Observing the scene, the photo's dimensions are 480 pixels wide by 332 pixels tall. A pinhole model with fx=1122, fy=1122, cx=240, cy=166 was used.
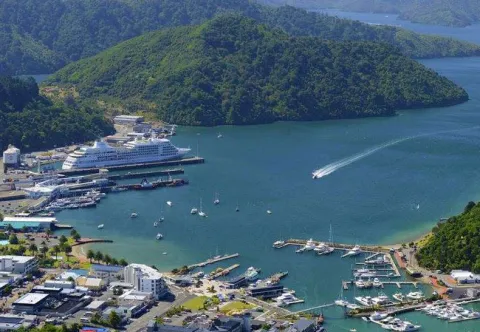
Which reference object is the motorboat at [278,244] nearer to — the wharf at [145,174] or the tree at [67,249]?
the tree at [67,249]

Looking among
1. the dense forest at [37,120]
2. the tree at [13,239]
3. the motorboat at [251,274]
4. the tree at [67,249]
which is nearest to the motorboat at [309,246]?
the motorboat at [251,274]

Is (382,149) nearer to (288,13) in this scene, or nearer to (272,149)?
(272,149)

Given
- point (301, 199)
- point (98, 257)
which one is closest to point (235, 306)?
point (98, 257)

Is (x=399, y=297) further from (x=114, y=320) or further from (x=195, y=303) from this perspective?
(x=114, y=320)

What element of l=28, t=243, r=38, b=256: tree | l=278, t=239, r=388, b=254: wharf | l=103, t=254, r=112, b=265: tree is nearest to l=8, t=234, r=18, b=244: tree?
l=28, t=243, r=38, b=256: tree

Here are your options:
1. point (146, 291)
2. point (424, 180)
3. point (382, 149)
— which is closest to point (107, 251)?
point (146, 291)

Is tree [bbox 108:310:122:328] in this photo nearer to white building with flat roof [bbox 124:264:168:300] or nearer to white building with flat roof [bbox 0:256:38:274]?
white building with flat roof [bbox 124:264:168:300]
